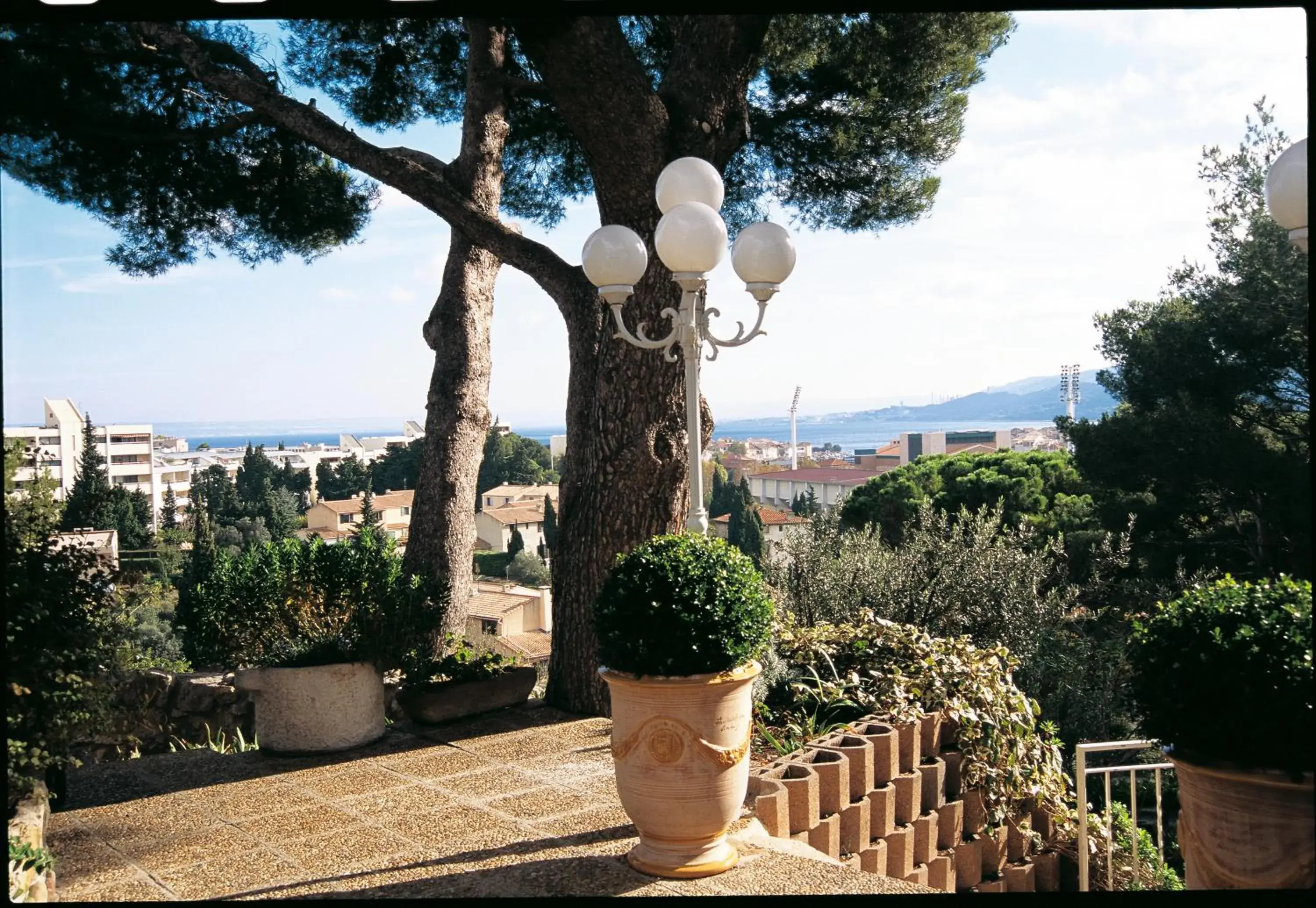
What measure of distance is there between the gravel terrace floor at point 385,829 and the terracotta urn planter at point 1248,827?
81 cm

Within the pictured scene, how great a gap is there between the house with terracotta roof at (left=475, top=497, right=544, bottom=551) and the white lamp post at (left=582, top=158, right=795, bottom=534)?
3122 centimetres

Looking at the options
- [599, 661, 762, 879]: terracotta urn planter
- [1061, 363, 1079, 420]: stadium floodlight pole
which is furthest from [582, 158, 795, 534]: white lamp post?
[1061, 363, 1079, 420]: stadium floodlight pole

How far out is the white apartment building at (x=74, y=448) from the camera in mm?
3547

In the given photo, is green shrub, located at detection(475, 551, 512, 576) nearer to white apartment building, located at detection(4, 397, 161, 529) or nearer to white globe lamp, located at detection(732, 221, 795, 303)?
white apartment building, located at detection(4, 397, 161, 529)

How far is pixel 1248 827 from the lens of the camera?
2605 millimetres

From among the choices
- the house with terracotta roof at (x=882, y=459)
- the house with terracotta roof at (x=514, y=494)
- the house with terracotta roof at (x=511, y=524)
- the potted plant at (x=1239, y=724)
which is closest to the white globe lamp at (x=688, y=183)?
the potted plant at (x=1239, y=724)

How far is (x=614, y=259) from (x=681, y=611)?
146cm

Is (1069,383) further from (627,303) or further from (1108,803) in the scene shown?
(1108,803)

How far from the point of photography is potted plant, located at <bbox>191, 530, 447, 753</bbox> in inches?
179

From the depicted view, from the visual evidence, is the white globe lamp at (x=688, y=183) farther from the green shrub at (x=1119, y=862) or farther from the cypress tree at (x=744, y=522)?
the cypress tree at (x=744, y=522)

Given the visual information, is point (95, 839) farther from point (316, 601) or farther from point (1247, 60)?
point (1247, 60)

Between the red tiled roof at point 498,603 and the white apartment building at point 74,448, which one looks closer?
the white apartment building at point 74,448

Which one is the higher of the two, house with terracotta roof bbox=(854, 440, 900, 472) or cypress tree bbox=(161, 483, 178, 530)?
house with terracotta roof bbox=(854, 440, 900, 472)

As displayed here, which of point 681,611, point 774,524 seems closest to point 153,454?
point 774,524
